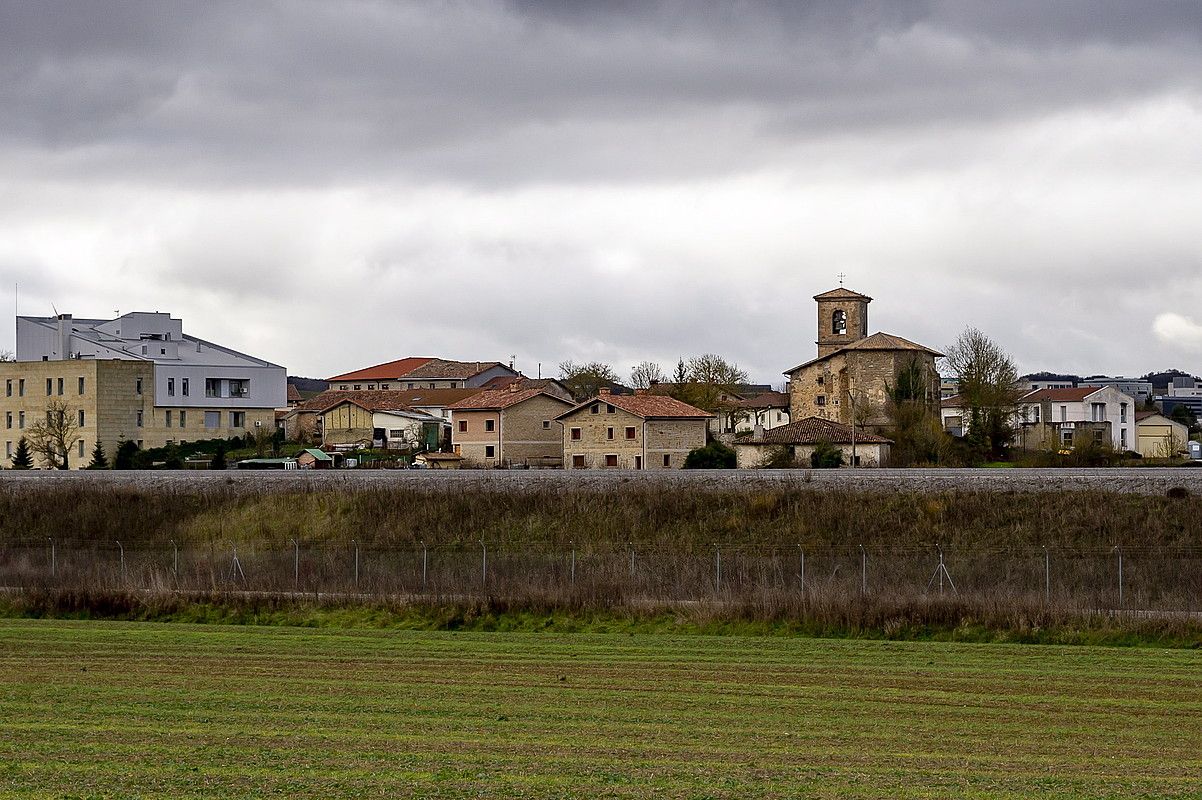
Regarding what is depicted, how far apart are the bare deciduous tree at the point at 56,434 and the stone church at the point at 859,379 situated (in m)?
46.3

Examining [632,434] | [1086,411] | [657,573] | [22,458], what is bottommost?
[657,573]

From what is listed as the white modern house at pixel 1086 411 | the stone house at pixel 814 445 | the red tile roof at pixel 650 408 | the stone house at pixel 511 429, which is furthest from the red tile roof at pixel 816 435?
the white modern house at pixel 1086 411

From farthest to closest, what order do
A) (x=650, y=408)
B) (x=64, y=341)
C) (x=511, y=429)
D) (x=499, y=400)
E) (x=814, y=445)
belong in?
(x=64, y=341), (x=499, y=400), (x=511, y=429), (x=650, y=408), (x=814, y=445)

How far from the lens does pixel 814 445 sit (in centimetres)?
7331

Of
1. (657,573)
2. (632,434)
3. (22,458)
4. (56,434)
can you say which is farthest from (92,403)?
(657,573)

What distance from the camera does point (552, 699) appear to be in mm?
20250

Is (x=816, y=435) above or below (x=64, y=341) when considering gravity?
below

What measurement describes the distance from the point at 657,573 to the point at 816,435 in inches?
1564

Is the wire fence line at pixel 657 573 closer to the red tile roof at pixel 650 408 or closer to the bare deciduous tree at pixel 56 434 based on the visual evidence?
the red tile roof at pixel 650 408

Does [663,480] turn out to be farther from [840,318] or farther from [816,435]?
[840,318]

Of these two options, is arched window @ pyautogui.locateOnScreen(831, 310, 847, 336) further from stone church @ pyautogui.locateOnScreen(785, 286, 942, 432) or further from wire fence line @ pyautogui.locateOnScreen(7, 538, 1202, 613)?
wire fence line @ pyautogui.locateOnScreen(7, 538, 1202, 613)

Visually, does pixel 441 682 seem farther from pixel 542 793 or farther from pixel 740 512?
pixel 740 512

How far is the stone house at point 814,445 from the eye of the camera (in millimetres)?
73125

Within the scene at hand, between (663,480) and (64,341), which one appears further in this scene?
(64,341)
